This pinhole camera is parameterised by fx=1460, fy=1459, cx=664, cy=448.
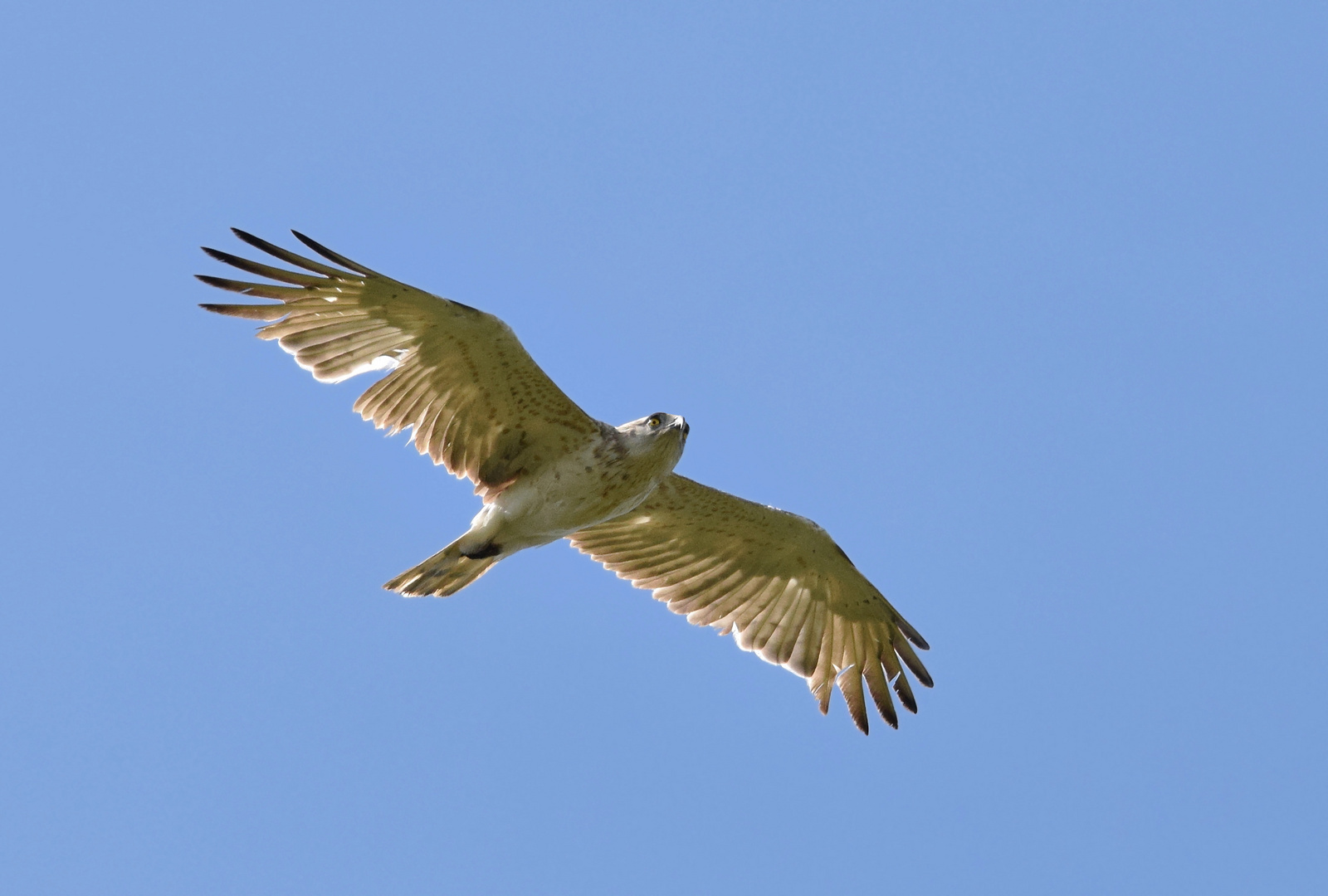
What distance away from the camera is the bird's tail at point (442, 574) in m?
10.8

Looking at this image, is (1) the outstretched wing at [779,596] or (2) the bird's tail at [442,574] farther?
(1) the outstretched wing at [779,596]

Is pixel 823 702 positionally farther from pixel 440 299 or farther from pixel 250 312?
pixel 250 312

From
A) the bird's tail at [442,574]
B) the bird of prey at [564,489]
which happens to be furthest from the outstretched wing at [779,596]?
the bird's tail at [442,574]

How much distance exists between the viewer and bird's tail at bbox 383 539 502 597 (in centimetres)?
1084

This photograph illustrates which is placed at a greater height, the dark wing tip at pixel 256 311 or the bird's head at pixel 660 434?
the bird's head at pixel 660 434

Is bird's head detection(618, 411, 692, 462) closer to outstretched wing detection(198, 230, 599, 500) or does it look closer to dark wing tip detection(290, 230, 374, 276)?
outstretched wing detection(198, 230, 599, 500)

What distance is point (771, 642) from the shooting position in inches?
484

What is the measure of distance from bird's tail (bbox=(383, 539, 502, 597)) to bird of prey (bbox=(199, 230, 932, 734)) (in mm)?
14

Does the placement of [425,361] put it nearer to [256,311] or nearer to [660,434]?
[256,311]

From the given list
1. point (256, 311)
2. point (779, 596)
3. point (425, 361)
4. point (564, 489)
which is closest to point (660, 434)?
point (564, 489)

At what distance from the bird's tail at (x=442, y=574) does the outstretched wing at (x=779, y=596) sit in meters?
1.38

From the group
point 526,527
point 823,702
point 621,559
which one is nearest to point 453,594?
point 526,527

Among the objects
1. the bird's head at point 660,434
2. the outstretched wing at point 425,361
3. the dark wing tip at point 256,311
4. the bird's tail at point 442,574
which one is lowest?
the bird's tail at point 442,574

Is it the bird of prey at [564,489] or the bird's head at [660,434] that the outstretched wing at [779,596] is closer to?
the bird of prey at [564,489]
